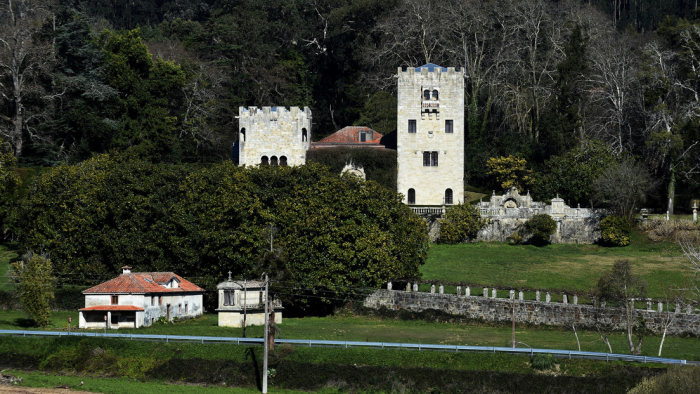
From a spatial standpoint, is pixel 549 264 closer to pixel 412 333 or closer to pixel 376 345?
pixel 412 333

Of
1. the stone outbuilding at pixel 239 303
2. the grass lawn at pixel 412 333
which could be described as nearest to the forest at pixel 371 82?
the grass lawn at pixel 412 333

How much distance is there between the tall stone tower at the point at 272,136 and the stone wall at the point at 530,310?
88.6ft

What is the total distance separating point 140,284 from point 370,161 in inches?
1236

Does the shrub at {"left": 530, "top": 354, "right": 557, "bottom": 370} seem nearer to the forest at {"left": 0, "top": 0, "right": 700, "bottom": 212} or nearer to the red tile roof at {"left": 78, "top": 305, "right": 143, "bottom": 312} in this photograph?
the red tile roof at {"left": 78, "top": 305, "right": 143, "bottom": 312}

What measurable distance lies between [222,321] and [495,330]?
15732 mm

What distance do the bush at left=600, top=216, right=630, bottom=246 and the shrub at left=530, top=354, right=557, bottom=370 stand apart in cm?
2851

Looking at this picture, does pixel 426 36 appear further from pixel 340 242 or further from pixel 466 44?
pixel 340 242

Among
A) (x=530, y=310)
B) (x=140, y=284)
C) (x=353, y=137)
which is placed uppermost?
(x=353, y=137)

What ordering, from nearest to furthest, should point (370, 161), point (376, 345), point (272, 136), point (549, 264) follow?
point (376, 345), point (549, 264), point (370, 161), point (272, 136)

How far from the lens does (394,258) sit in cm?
6625

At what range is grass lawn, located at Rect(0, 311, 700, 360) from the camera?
178 ft

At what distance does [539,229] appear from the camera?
78.9m

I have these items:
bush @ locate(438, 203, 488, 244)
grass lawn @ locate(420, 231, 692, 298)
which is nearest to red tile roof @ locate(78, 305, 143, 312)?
grass lawn @ locate(420, 231, 692, 298)

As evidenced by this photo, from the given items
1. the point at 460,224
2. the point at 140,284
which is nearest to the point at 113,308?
the point at 140,284
